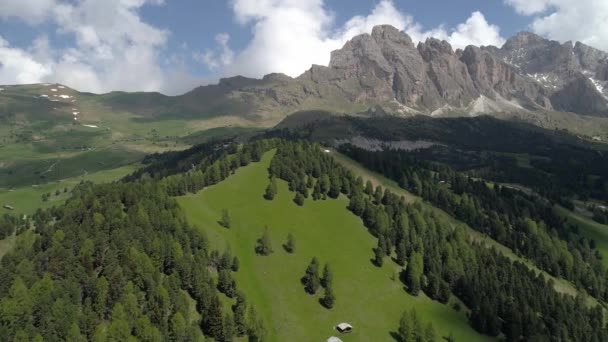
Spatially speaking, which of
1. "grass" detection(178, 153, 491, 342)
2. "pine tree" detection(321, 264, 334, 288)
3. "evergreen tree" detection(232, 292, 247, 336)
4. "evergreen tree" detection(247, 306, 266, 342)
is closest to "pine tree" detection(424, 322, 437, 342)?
"grass" detection(178, 153, 491, 342)

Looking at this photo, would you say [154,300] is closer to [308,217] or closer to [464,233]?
[308,217]

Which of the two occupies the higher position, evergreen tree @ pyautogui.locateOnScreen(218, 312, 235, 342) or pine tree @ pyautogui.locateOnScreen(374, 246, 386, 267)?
pine tree @ pyautogui.locateOnScreen(374, 246, 386, 267)

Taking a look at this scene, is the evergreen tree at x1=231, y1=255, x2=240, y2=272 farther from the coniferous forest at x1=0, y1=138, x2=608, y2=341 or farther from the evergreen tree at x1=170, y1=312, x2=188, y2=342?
the evergreen tree at x1=170, y1=312, x2=188, y2=342

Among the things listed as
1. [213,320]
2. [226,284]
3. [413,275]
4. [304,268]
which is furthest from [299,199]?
[213,320]

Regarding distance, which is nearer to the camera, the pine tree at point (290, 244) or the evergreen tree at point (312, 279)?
Answer: the evergreen tree at point (312, 279)

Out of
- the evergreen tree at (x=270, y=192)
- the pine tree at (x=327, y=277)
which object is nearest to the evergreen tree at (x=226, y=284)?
Answer: the pine tree at (x=327, y=277)

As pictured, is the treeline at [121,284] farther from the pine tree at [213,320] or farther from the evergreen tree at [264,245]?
the evergreen tree at [264,245]
